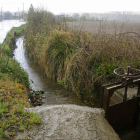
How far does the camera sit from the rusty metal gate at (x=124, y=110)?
4000mm

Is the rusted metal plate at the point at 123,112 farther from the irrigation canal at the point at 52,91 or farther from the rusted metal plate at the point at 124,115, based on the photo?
the irrigation canal at the point at 52,91

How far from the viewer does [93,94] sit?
5.93 m

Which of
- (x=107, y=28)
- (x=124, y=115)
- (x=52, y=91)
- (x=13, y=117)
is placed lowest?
(x=52, y=91)

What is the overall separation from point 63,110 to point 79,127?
810 millimetres

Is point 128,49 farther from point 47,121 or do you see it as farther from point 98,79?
point 47,121

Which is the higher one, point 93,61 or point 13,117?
point 93,61

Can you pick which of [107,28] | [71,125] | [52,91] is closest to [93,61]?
[52,91]

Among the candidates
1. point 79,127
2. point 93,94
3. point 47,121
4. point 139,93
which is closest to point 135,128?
point 139,93

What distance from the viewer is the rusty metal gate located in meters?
4.00

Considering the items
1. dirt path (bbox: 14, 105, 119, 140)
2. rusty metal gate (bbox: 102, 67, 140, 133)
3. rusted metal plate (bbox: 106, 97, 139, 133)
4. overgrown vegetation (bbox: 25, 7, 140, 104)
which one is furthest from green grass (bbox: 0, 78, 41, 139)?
overgrown vegetation (bbox: 25, 7, 140, 104)

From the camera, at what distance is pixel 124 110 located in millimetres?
4457

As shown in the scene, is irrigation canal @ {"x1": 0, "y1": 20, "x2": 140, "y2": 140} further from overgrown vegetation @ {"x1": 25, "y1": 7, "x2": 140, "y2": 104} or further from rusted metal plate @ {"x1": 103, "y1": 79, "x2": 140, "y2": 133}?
rusted metal plate @ {"x1": 103, "y1": 79, "x2": 140, "y2": 133}

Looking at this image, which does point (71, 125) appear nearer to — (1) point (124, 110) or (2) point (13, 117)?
(2) point (13, 117)

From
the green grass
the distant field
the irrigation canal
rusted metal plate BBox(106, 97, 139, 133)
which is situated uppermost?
the distant field
